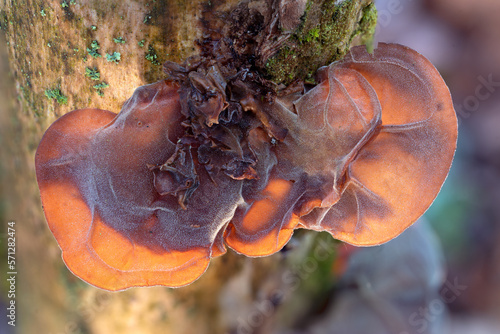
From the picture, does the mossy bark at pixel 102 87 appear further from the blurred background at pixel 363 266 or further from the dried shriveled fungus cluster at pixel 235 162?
the dried shriveled fungus cluster at pixel 235 162

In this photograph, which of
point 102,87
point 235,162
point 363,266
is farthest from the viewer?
point 363,266

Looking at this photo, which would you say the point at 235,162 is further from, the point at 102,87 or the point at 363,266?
the point at 363,266

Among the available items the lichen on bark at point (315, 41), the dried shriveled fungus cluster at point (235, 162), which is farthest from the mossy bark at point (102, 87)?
the dried shriveled fungus cluster at point (235, 162)

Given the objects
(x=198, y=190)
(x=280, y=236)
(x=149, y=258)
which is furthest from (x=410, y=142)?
(x=149, y=258)

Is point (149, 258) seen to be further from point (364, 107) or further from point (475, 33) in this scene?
point (475, 33)

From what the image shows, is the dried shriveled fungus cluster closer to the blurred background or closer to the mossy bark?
the mossy bark

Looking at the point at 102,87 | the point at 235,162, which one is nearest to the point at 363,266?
the point at 235,162
